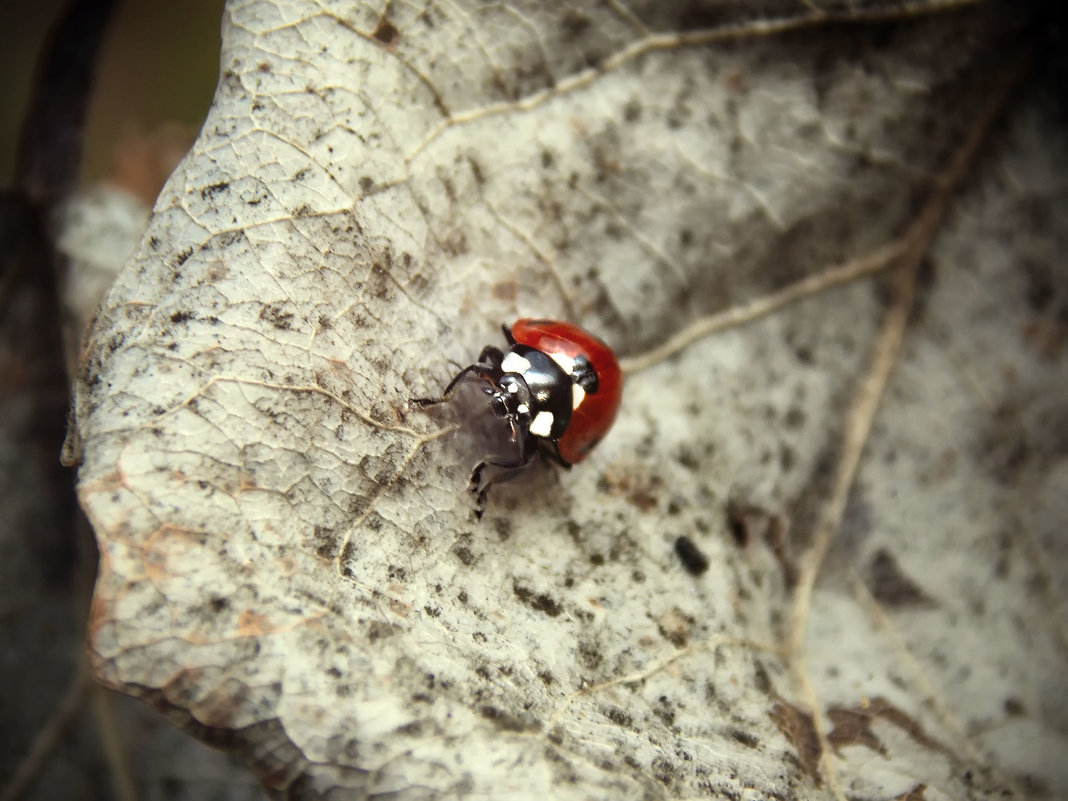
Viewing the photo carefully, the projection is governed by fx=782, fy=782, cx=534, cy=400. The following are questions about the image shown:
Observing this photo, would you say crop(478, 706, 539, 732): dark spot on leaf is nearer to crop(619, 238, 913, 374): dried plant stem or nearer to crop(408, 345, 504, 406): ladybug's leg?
crop(408, 345, 504, 406): ladybug's leg

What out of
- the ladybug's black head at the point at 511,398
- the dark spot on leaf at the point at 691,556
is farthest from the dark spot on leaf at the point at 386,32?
the dark spot on leaf at the point at 691,556

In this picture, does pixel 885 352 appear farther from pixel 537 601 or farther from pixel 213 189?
pixel 213 189

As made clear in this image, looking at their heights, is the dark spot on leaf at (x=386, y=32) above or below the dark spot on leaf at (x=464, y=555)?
above

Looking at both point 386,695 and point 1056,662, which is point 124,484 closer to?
point 386,695

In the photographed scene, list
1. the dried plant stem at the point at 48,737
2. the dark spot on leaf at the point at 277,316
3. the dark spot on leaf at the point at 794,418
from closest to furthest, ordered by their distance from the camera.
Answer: the dark spot on leaf at the point at 277,316 → the dark spot on leaf at the point at 794,418 → the dried plant stem at the point at 48,737

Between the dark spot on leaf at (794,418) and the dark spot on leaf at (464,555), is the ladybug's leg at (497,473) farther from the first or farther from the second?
the dark spot on leaf at (794,418)

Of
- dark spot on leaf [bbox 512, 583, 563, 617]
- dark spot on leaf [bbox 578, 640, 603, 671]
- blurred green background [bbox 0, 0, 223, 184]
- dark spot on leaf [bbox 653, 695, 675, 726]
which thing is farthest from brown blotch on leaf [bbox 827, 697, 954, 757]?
blurred green background [bbox 0, 0, 223, 184]
